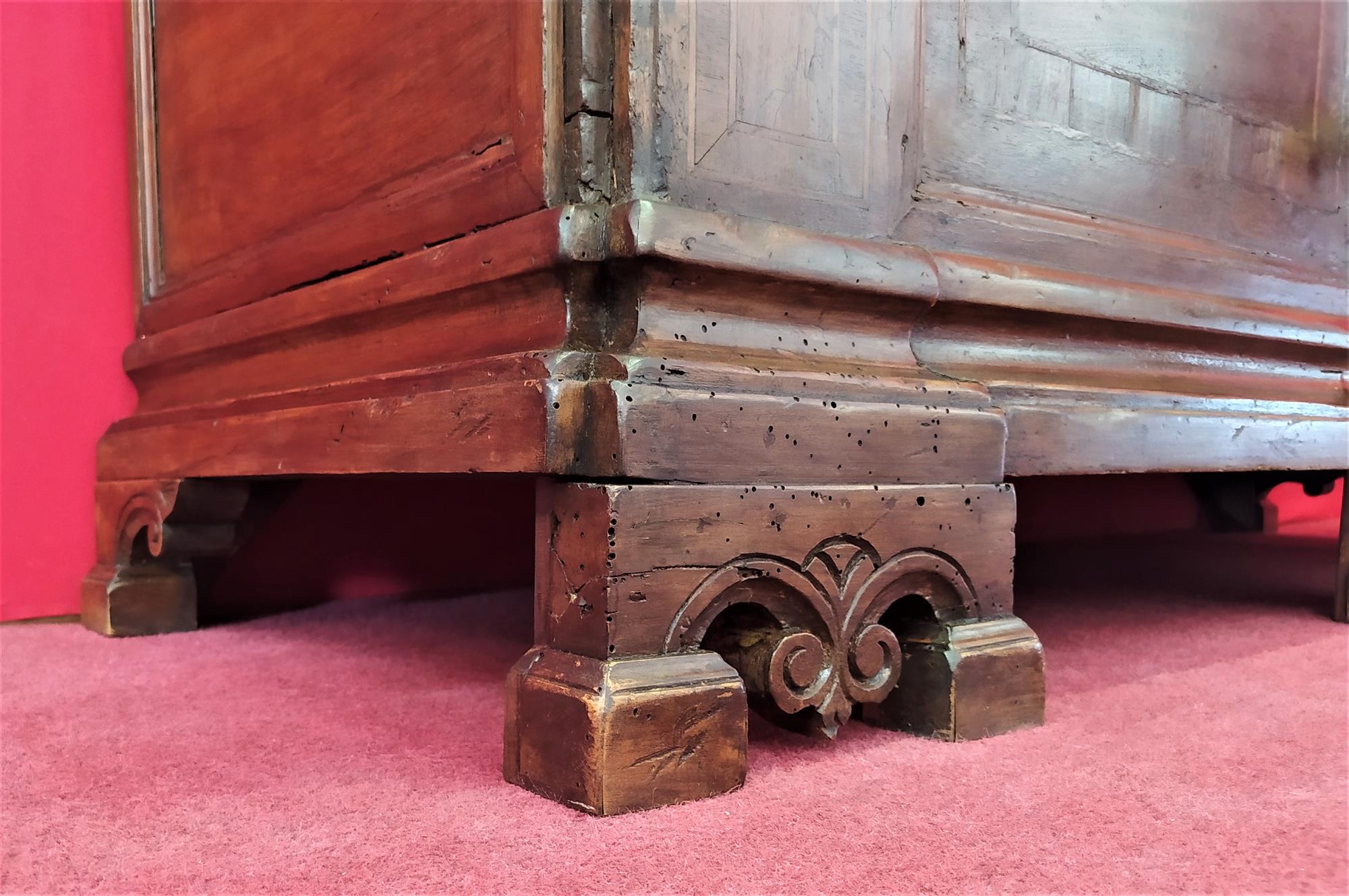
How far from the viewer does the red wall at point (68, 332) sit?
1.49 meters

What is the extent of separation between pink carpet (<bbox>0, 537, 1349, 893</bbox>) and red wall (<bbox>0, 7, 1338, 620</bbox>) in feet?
1.09

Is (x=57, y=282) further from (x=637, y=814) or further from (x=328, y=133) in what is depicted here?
(x=637, y=814)

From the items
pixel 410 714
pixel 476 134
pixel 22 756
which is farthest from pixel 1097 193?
pixel 22 756

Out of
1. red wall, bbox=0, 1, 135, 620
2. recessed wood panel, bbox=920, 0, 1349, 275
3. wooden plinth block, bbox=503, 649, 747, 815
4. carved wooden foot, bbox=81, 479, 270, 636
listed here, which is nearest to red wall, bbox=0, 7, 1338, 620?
red wall, bbox=0, 1, 135, 620

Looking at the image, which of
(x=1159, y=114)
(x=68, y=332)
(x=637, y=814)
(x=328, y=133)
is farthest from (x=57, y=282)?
(x=1159, y=114)

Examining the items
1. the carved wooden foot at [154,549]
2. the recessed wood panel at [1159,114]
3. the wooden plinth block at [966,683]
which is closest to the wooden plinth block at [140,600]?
the carved wooden foot at [154,549]

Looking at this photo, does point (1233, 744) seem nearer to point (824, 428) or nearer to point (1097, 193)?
point (824, 428)

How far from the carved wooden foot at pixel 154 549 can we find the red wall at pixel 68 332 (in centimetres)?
11

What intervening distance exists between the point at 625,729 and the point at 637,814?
6 cm

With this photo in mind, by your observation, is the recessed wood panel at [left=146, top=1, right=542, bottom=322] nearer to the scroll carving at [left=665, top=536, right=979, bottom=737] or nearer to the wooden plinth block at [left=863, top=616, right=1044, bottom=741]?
the scroll carving at [left=665, top=536, right=979, bottom=737]

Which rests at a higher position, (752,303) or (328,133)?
(328,133)

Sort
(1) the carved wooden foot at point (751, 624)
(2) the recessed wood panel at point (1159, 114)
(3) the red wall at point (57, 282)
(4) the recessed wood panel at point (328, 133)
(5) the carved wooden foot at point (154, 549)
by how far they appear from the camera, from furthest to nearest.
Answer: (3) the red wall at point (57, 282) → (5) the carved wooden foot at point (154, 549) → (2) the recessed wood panel at point (1159, 114) → (4) the recessed wood panel at point (328, 133) → (1) the carved wooden foot at point (751, 624)

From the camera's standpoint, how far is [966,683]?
851mm

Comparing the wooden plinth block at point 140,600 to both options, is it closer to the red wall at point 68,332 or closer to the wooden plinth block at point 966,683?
the red wall at point 68,332
